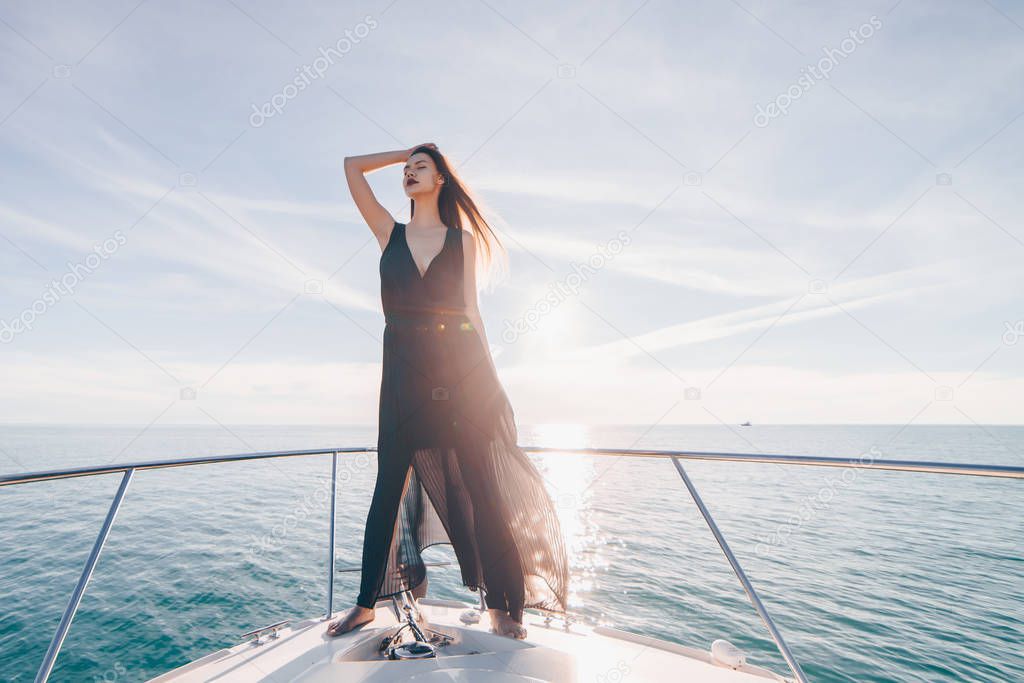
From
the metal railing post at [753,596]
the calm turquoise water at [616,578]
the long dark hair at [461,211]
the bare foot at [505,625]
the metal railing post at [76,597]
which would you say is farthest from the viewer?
the calm turquoise water at [616,578]

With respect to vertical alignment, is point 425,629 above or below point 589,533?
above

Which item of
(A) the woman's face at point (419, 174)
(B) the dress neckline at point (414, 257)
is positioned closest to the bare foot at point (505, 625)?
(B) the dress neckline at point (414, 257)

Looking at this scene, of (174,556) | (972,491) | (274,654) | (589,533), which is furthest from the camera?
(972,491)

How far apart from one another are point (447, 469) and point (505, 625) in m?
0.58

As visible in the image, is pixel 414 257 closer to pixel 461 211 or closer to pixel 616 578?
pixel 461 211

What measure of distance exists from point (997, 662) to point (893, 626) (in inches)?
38.3

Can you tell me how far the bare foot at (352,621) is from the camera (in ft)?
4.90

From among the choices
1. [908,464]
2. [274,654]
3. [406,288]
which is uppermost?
[406,288]

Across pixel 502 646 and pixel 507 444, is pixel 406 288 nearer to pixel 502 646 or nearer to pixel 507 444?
pixel 507 444

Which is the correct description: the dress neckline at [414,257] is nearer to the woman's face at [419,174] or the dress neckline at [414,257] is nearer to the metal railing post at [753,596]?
the woman's face at [419,174]

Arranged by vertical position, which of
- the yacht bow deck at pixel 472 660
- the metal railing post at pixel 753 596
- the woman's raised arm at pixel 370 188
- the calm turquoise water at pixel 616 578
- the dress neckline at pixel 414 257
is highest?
the woman's raised arm at pixel 370 188

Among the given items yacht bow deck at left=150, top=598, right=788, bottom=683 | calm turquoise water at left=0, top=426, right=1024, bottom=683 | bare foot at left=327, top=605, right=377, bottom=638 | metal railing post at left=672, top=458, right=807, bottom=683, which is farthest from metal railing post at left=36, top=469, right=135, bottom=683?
calm turquoise water at left=0, top=426, right=1024, bottom=683

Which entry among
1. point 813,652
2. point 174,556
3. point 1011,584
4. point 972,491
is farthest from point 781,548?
point 972,491

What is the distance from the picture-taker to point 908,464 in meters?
1.05
